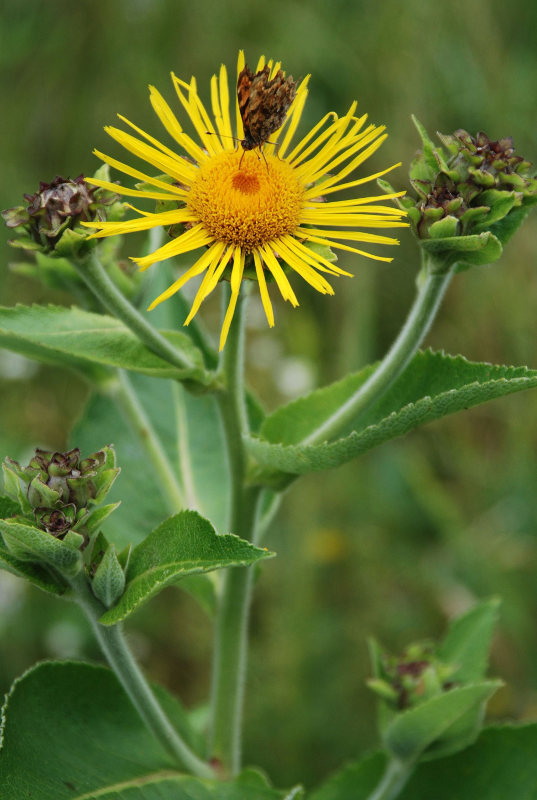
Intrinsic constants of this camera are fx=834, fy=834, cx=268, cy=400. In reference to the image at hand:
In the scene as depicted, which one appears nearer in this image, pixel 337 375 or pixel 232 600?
pixel 232 600

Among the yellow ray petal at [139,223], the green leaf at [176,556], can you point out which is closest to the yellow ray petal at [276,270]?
the yellow ray petal at [139,223]

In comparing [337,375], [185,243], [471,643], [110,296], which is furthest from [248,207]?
[337,375]

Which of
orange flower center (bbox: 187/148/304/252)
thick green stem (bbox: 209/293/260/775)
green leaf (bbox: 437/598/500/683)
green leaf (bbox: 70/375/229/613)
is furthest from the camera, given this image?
green leaf (bbox: 70/375/229/613)

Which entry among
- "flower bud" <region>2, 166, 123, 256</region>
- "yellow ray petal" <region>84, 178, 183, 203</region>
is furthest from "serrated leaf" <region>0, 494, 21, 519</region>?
"yellow ray petal" <region>84, 178, 183, 203</region>

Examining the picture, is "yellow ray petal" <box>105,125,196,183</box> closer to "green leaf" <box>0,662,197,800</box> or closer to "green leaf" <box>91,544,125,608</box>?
"green leaf" <box>91,544,125,608</box>

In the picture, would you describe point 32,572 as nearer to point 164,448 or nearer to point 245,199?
point 245,199
